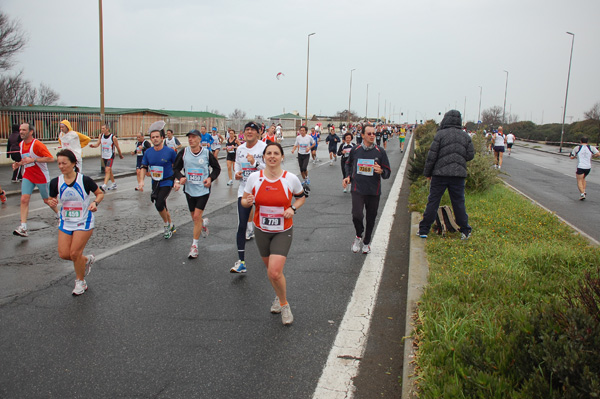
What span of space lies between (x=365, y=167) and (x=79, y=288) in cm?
416

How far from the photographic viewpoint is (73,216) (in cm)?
519

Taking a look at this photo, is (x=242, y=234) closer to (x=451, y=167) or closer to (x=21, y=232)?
(x=451, y=167)

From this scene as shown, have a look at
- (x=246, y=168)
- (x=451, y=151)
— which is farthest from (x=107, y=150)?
(x=451, y=151)

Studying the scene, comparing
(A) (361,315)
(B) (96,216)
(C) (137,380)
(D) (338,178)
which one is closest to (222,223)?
(B) (96,216)

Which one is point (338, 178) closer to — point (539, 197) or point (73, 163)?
→ point (539, 197)

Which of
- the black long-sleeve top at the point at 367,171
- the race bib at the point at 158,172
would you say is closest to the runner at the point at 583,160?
the black long-sleeve top at the point at 367,171

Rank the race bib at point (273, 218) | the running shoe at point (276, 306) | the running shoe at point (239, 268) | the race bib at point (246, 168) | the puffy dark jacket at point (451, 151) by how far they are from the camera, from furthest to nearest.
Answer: the puffy dark jacket at point (451, 151) → the race bib at point (246, 168) → the running shoe at point (239, 268) → the running shoe at point (276, 306) → the race bib at point (273, 218)

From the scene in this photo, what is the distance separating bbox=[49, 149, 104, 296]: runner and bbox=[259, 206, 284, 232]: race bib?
6.64 ft

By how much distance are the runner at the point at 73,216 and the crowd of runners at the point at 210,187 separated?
0.03ft

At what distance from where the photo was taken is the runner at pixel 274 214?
4.48m

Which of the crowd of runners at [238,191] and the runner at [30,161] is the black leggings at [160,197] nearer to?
the crowd of runners at [238,191]

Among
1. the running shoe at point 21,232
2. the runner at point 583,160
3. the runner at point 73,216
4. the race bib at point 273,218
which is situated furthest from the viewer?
the runner at point 583,160

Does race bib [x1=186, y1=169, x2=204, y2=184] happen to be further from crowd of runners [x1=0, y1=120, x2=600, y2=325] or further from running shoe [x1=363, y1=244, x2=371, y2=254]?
running shoe [x1=363, y1=244, x2=371, y2=254]

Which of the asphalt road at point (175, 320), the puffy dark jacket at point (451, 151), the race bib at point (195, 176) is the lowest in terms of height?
the asphalt road at point (175, 320)
